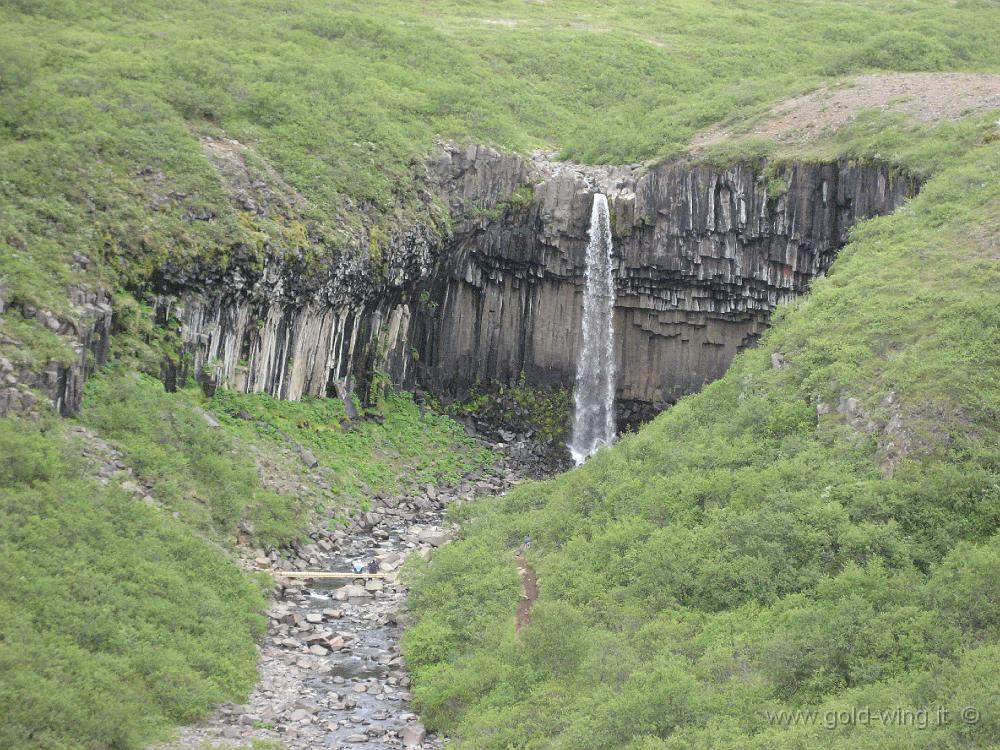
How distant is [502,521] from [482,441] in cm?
1241

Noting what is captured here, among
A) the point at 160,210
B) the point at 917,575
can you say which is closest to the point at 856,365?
the point at 917,575

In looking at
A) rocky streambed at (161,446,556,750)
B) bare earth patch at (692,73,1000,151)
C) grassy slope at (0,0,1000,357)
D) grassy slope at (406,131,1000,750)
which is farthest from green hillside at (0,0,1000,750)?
bare earth patch at (692,73,1000,151)

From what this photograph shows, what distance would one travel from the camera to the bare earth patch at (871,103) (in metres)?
→ 37.8

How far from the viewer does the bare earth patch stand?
124ft

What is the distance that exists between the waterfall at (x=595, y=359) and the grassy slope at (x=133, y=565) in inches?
467

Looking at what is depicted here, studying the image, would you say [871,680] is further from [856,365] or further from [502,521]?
[502,521]

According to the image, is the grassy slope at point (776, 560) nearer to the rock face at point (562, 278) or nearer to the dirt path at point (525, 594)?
the dirt path at point (525, 594)

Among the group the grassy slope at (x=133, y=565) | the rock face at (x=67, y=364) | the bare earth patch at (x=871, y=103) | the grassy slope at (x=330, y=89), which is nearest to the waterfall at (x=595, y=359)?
the grassy slope at (x=330, y=89)

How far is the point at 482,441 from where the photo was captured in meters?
40.1

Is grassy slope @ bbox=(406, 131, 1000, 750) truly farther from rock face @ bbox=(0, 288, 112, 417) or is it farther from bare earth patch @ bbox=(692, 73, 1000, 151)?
bare earth patch @ bbox=(692, 73, 1000, 151)

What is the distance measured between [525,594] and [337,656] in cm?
402

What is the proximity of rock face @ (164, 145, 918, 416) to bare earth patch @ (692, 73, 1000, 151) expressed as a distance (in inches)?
116

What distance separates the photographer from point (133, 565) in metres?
21.4

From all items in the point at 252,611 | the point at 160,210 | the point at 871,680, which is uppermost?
the point at 160,210
